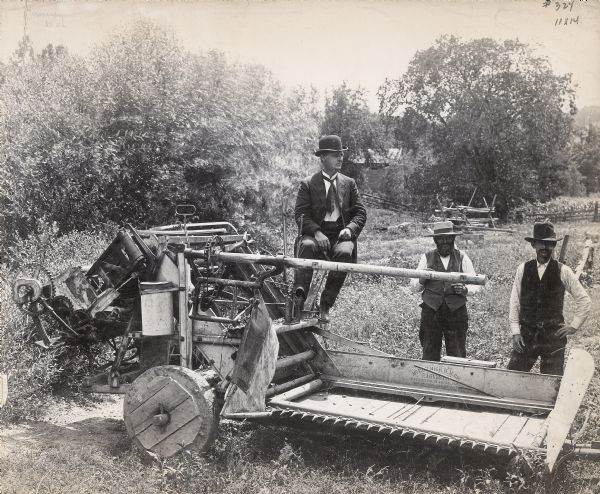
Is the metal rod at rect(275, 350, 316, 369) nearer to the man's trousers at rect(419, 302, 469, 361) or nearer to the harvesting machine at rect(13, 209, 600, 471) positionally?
the harvesting machine at rect(13, 209, 600, 471)

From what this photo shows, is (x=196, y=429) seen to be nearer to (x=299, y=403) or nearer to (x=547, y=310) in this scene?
(x=299, y=403)

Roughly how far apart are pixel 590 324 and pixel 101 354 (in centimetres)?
722

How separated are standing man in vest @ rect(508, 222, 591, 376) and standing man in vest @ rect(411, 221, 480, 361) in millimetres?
580

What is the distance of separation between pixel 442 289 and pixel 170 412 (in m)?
2.90

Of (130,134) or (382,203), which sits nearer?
(130,134)

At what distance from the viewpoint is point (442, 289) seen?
6.19 m

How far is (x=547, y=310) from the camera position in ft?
18.4

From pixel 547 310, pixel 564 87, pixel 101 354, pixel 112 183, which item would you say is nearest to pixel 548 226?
pixel 547 310

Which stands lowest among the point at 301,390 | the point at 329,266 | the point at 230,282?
the point at 301,390

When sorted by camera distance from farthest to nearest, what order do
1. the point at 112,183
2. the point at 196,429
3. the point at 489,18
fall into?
the point at 112,183 < the point at 489,18 < the point at 196,429

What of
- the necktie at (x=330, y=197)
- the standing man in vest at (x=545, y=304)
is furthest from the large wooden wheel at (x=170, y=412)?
the standing man in vest at (x=545, y=304)

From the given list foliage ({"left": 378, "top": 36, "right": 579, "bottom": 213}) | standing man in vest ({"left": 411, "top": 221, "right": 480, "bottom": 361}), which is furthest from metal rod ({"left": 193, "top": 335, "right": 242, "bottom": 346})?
foliage ({"left": 378, "top": 36, "right": 579, "bottom": 213})

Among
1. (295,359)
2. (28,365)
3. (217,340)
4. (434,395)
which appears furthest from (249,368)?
(28,365)

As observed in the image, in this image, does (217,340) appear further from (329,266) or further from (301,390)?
(329,266)
